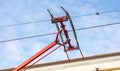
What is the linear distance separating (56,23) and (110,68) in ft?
4.90

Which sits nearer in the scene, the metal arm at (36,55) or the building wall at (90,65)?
the metal arm at (36,55)

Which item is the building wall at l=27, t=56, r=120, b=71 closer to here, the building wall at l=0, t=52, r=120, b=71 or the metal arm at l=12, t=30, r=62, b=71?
the building wall at l=0, t=52, r=120, b=71

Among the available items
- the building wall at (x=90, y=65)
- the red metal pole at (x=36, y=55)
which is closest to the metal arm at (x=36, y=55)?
the red metal pole at (x=36, y=55)

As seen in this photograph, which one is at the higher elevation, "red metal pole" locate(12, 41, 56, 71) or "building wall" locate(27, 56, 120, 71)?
"red metal pole" locate(12, 41, 56, 71)

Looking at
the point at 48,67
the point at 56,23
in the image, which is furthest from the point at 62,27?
the point at 48,67

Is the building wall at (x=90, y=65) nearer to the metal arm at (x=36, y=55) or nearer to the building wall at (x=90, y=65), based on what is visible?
the building wall at (x=90, y=65)

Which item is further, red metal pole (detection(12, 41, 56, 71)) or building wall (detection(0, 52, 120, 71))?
building wall (detection(0, 52, 120, 71))

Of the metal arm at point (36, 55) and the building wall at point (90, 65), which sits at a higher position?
the metal arm at point (36, 55)

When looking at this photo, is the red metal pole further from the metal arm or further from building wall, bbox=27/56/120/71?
building wall, bbox=27/56/120/71

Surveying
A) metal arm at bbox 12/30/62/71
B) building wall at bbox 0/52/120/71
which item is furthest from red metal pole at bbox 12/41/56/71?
building wall at bbox 0/52/120/71

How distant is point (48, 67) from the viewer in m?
7.04

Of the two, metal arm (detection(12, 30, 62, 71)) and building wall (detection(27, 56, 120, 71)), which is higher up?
metal arm (detection(12, 30, 62, 71))

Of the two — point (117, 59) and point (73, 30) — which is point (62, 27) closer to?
point (73, 30)

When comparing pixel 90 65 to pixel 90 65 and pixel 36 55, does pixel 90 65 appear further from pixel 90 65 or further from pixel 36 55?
pixel 36 55
